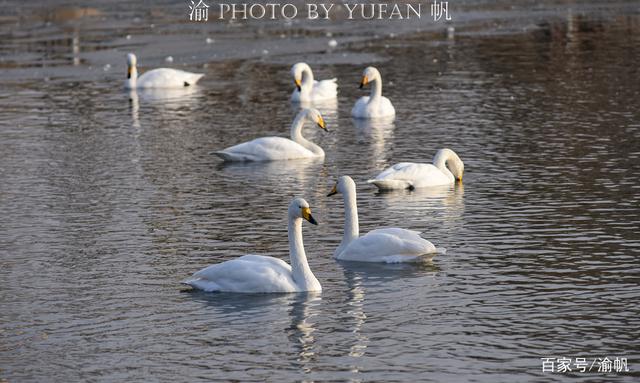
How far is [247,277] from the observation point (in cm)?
1518

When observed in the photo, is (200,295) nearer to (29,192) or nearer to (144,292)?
(144,292)

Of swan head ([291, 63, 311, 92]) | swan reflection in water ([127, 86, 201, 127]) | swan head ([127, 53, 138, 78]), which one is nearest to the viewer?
swan reflection in water ([127, 86, 201, 127])

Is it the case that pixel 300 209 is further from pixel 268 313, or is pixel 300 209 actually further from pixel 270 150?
pixel 270 150

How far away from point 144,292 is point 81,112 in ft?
56.0

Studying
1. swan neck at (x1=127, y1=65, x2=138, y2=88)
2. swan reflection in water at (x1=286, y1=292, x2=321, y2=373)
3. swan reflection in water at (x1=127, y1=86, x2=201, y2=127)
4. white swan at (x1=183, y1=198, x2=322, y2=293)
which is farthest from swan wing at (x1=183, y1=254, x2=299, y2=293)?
swan neck at (x1=127, y1=65, x2=138, y2=88)

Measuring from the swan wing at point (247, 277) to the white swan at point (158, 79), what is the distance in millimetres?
21414

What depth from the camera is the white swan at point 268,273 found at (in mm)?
15156

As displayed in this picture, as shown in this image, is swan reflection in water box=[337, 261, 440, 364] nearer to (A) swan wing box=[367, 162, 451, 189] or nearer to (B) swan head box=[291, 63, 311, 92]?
(A) swan wing box=[367, 162, 451, 189]

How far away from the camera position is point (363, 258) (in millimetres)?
16703

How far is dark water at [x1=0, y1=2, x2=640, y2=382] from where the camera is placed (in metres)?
13.0

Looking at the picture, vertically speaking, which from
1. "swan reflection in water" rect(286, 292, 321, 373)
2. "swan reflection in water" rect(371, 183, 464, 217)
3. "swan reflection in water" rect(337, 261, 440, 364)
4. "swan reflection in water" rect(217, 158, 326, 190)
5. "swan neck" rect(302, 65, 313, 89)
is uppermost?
"swan neck" rect(302, 65, 313, 89)

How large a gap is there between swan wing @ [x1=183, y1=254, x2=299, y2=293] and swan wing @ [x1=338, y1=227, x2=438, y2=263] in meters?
1.52

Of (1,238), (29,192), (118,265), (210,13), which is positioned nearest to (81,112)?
(29,192)

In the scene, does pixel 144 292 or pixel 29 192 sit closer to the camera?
pixel 144 292
